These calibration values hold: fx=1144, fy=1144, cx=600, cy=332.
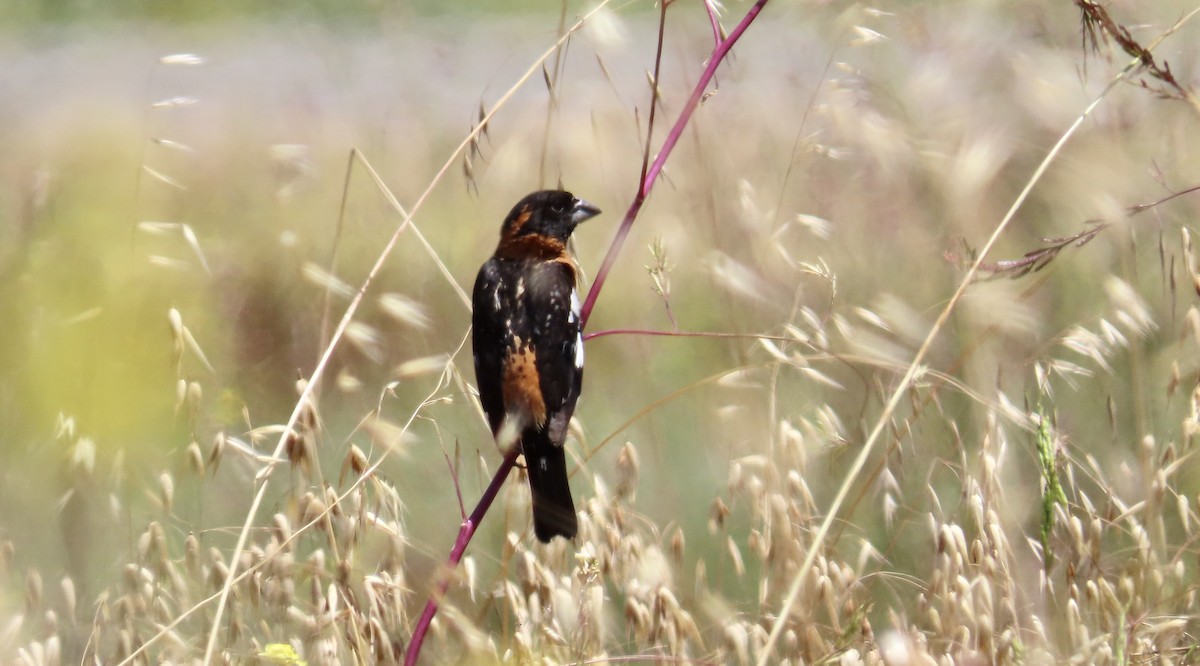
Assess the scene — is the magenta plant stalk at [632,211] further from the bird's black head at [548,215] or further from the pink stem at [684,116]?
the bird's black head at [548,215]

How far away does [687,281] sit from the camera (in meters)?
5.03

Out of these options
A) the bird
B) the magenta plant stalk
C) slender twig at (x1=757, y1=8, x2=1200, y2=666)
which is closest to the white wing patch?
the bird

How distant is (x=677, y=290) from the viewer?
4.96 metres

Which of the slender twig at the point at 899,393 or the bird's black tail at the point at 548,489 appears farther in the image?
the bird's black tail at the point at 548,489

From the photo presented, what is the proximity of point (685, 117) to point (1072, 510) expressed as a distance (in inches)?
58.7

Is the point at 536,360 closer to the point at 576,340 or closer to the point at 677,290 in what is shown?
the point at 576,340

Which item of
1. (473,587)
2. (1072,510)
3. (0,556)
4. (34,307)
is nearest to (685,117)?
(473,587)

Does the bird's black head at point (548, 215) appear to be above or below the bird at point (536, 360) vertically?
above

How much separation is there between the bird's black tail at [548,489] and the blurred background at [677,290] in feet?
0.37

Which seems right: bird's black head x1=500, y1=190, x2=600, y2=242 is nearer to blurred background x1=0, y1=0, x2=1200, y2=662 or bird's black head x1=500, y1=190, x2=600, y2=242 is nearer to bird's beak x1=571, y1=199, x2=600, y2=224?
bird's beak x1=571, y1=199, x2=600, y2=224

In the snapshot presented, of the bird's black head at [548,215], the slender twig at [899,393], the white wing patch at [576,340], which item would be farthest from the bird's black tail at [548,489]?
the bird's black head at [548,215]

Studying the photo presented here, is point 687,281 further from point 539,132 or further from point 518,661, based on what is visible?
point 518,661

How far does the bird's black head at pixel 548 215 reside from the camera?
2.79 m

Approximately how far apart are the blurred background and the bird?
5.0 inches
